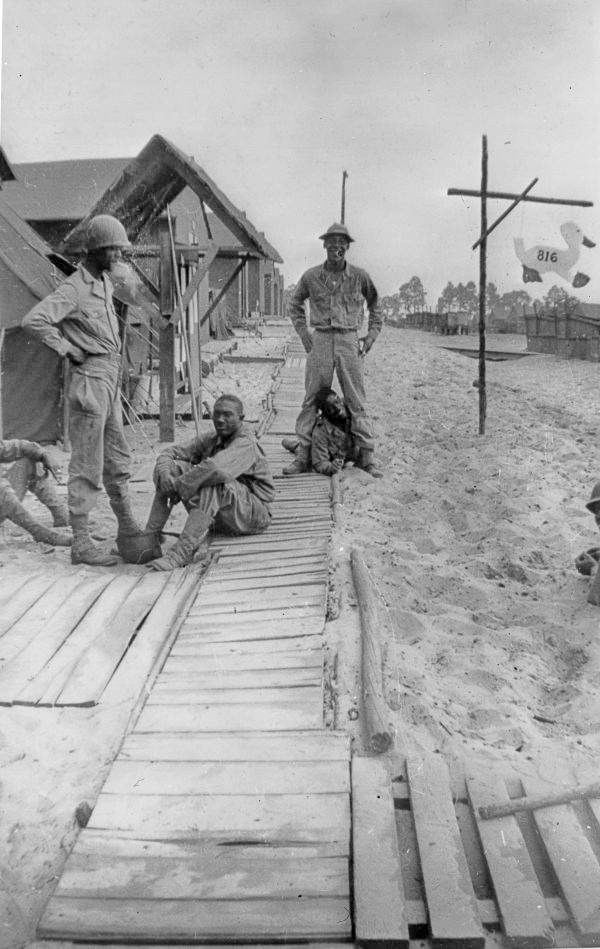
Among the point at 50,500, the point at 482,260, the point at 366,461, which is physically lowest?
the point at 50,500

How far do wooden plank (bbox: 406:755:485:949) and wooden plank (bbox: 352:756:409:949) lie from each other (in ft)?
0.24

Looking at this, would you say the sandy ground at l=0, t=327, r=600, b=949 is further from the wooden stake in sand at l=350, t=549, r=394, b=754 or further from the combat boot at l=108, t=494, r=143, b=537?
the combat boot at l=108, t=494, r=143, b=537

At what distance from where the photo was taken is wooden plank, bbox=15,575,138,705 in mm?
2951

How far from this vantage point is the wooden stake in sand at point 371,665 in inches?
100

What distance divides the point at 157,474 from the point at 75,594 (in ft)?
3.52

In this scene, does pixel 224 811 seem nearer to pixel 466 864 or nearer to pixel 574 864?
pixel 466 864

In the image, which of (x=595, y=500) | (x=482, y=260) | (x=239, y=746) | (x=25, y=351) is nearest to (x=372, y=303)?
(x=482, y=260)

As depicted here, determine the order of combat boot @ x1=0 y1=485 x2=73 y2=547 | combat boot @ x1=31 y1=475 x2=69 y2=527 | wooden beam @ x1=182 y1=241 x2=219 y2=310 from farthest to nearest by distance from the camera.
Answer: wooden beam @ x1=182 y1=241 x2=219 y2=310
combat boot @ x1=31 y1=475 x2=69 y2=527
combat boot @ x1=0 y1=485 x2=73 y2=547

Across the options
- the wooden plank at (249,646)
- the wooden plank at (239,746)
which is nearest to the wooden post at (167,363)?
the wooden plank at (249,646)

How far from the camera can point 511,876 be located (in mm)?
2029

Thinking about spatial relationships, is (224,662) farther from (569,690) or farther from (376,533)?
(376,533)

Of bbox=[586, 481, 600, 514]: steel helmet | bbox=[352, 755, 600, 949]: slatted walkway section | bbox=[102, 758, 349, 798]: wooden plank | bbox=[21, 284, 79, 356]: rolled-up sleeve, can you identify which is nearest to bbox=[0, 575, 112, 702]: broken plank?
bbox=[102, 758, 349, 798]: wooden plank

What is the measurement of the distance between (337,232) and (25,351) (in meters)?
3.70

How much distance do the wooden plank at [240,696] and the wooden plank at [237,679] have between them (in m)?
0.02
